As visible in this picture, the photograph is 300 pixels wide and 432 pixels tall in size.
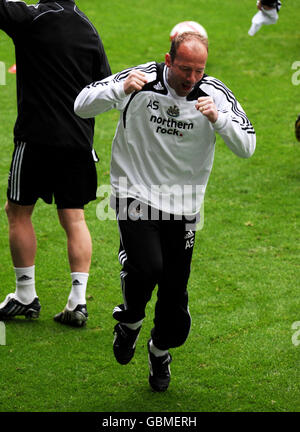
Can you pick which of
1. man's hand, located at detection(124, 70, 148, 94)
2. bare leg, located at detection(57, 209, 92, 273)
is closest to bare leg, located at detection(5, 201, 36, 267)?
bare leg, located at detection(57, 209, 92, 273)

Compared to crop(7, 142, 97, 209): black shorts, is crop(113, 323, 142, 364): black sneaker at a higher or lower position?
lower

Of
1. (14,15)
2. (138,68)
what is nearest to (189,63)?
(138,68)

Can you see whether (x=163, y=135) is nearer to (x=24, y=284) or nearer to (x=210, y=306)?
(x=24, y=284)

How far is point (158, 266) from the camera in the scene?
4.70 metres

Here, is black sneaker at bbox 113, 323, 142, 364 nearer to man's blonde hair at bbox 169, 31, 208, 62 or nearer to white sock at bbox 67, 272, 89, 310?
white sock at bbox 67, 272, 89, 310

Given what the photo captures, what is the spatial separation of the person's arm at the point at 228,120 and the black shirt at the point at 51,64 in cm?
133

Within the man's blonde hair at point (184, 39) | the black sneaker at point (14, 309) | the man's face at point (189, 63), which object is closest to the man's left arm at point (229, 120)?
the man's face at point (189, 63)

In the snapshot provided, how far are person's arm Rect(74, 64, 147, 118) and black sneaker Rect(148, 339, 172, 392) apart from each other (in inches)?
62.0

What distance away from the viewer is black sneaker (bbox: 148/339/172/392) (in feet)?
16.7

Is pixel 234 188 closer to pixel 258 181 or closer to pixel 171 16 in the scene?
pixel 258 181

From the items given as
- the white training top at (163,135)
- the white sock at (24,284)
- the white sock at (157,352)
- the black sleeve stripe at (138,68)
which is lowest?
the white sock at (24,284)

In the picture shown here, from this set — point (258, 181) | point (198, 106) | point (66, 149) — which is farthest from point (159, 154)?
point (258, 181)

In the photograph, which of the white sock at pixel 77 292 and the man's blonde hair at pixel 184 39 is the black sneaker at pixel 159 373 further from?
the man's blonde hair at pixel 184 39

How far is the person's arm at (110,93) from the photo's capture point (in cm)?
444
